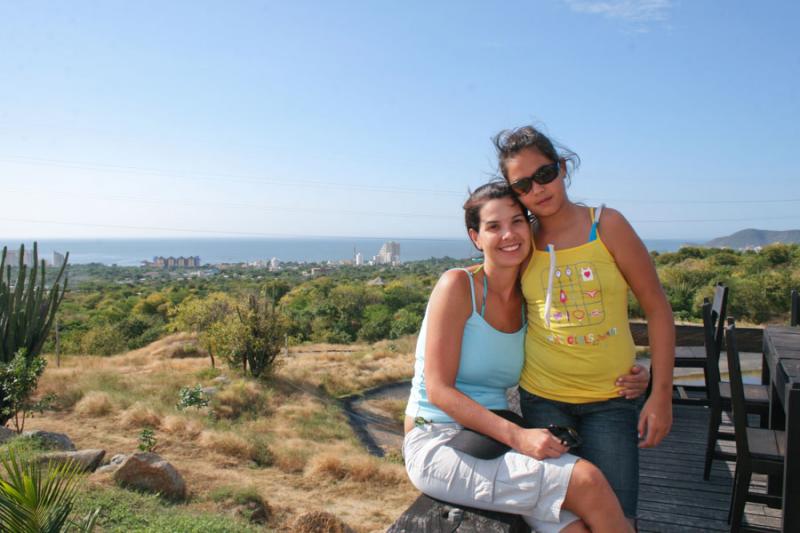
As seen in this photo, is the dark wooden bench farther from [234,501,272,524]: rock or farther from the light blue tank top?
[234,501,272,524]: rock

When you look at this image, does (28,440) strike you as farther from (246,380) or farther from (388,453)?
(246,380)

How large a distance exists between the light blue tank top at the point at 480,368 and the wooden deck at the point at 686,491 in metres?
1.53

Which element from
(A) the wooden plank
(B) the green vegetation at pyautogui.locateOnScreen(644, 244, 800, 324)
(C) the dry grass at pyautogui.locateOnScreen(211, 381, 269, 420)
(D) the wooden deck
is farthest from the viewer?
(B) the green vegetation at pyautogui.locateOnScreen(644, 244, 800, 324)

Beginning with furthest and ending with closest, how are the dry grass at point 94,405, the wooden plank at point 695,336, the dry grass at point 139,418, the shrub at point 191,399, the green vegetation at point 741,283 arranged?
the green vegetation at point 741,283, the shrub at point 191,399, the dry grass at point 94,405, the dry grass at point 139,418, the wooden plank at point 695,336

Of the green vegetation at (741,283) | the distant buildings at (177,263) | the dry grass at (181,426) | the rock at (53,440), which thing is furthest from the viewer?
the distant buildings at (177,263)

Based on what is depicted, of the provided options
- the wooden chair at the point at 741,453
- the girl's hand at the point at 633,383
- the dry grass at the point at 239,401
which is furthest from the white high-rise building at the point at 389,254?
the girl's hand at the point at 633,383

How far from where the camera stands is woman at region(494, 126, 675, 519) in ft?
6.09

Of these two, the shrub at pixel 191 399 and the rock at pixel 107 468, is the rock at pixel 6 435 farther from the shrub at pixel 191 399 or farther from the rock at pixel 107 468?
the shrub at pixel 191 399

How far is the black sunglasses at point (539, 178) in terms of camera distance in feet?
6.23

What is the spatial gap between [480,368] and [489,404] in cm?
11

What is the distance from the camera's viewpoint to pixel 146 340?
27844 millimetres

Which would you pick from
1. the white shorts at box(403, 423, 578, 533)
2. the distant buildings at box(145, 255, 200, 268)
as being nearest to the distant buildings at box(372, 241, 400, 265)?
the distant buildings at box(145, 255, 200, 268)

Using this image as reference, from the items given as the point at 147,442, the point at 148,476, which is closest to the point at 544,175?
the point at 148,476

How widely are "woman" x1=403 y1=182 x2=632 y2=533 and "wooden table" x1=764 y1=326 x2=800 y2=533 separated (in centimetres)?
95
